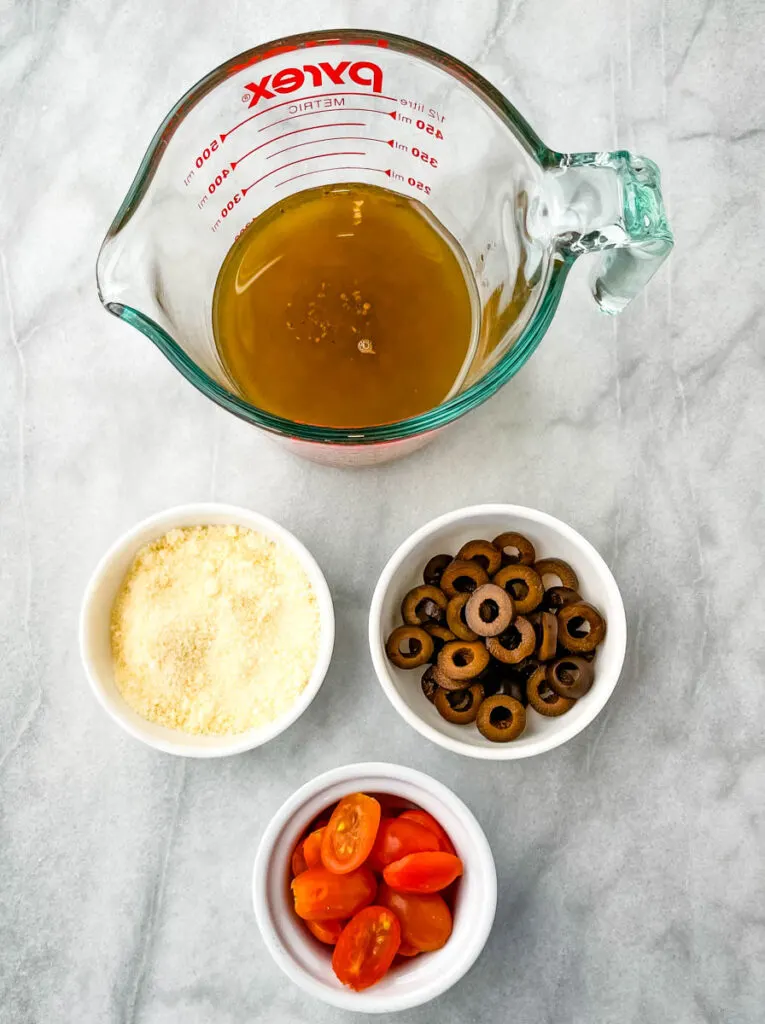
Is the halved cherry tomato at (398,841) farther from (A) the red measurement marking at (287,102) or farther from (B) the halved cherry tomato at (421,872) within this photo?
(A) the red measurement marking at (287,102)

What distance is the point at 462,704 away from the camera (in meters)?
1.08

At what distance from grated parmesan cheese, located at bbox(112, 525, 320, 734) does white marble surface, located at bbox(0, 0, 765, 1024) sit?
78 millimetres

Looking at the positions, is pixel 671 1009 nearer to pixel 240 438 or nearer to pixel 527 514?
pixel 527 514

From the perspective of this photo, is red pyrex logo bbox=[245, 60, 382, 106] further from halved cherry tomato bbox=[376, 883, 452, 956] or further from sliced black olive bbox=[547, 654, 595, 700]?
halved cherry tomato bbox=[376, 883, 452, 956]

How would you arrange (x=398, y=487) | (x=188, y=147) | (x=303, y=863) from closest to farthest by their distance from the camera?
(x=188, y=147) → (x=303, y=863) → (x=398, y=487)

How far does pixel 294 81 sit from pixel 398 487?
1.52 feet

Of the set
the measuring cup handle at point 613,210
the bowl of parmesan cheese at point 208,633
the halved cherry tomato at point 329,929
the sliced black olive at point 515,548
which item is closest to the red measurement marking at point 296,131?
the measuring cup handle at point 613,210

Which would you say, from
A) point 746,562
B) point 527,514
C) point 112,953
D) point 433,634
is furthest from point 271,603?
point 746,562

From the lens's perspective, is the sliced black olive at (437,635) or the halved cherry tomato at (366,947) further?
the sliced black olive at (437,635)

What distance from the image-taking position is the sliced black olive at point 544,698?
3.49ft

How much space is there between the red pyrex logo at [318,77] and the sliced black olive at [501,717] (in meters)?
0.65

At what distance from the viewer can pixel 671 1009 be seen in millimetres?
1131

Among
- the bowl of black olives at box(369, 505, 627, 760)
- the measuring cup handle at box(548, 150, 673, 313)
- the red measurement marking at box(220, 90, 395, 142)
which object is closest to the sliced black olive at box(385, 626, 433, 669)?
the bowl of black olives at box(369, 505, 627, 760)

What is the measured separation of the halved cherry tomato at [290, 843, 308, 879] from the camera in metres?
1.05
